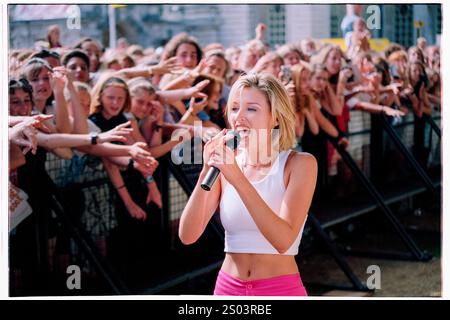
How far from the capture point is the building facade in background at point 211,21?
3986mm

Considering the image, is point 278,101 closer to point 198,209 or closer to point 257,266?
point 198,209

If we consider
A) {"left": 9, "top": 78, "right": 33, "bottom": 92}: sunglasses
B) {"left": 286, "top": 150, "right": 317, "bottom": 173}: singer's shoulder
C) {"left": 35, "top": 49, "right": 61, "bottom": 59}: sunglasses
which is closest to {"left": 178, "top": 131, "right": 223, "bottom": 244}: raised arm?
{"left": 286, "top": 150, "right": 317, "bottom": 173}: singer's shoulder

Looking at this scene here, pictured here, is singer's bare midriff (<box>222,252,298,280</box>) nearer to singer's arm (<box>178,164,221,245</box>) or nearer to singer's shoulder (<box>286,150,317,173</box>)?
singer's arm (<box>178,164,221,245</box>)

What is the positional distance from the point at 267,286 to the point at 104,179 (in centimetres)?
165

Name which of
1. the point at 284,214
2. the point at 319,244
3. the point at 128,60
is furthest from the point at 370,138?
the point at 284,214

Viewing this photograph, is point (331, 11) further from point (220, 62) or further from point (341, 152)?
point (341, 152)

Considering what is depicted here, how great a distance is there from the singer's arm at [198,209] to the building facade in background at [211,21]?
138cm

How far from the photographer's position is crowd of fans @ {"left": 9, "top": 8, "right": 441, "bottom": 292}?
3959 mm

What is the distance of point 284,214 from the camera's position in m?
2.80

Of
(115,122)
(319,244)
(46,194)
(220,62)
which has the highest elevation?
(220,62)

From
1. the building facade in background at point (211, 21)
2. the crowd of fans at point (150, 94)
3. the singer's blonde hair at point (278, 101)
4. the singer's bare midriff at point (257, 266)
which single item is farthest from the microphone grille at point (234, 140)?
the building facade in background at point (211, 21)

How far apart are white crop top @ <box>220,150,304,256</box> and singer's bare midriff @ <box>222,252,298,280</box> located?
0.8 inches

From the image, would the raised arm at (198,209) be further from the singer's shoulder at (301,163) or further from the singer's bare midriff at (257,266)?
the singer's shoulder at (301,163)

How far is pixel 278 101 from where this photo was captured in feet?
9.60
